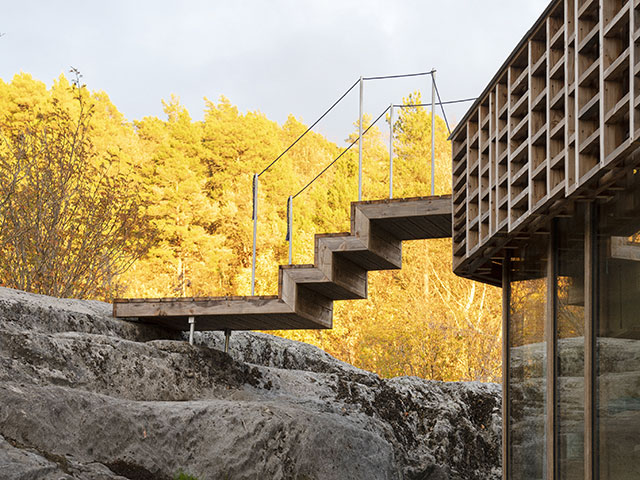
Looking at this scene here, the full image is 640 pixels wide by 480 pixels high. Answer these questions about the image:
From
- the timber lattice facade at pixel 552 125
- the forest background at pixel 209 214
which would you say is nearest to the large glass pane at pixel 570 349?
the timber lattice facade at pixel 552 125

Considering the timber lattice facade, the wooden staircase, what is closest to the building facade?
the timber lattice facade

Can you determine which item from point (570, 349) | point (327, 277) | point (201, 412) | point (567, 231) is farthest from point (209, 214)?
point (570, 349)

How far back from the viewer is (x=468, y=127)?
7.86 meters

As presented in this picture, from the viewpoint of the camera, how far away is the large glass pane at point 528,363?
6523 millimetres

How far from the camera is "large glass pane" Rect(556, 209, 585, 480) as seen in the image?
573 cm

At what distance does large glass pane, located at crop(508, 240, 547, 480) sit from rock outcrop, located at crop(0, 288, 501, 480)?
1880 mm

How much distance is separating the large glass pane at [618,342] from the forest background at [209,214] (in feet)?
31.1

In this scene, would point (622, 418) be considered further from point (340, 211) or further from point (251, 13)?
point (251, 13)

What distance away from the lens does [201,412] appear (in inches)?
311

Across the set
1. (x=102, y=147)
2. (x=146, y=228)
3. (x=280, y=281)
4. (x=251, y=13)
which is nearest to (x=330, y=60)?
(x=251, y=13)

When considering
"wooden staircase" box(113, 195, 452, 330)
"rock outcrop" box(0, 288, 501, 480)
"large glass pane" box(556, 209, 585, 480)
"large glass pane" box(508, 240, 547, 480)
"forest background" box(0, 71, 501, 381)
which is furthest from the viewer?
"forest background" box(0, 71, 501, 381)

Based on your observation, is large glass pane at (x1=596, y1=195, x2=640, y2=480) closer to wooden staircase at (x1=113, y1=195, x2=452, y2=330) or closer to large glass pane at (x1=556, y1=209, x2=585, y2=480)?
large glass pane at (x1=556, y1=209, x2=585, y2=480)

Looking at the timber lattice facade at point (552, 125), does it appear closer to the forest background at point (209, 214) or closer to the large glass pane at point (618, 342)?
the large glass pane at point (618, 342)

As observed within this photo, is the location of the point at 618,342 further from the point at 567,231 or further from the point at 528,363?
the point at 528,363
